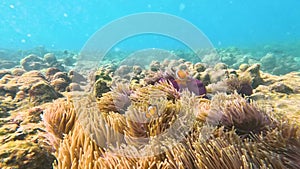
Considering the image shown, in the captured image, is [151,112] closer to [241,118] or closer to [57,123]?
[241,118]

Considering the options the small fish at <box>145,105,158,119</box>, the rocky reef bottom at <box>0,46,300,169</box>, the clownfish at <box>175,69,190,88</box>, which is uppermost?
the clownfish at <box>175,69,190,88</box>

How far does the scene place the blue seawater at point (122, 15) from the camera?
12275 cm

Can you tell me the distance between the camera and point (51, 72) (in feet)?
25.7

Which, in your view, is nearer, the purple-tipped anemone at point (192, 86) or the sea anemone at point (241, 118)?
the sea anemone at point (241, 118)

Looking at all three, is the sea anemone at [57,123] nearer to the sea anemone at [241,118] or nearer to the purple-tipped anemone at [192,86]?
the sea anemone at [241,118]

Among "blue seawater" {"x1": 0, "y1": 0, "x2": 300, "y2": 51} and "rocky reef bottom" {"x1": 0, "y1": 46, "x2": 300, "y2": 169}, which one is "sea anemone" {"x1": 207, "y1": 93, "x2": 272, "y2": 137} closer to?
"rocky reef bottom" {"x1": 0, "y1": 46, "x2": 300, "y2": 169}

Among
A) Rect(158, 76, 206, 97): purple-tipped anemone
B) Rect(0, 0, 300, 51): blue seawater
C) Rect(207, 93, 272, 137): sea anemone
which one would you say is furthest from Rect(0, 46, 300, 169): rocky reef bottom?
Rect(0, 0, 300, 51): blue seawater

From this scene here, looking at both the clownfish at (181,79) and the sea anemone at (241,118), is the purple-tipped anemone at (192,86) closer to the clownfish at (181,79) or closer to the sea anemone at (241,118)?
the clownfish at (181,79)

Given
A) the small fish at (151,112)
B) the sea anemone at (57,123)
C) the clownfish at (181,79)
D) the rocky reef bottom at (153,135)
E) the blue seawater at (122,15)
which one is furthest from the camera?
the blue seawater at (122,15)

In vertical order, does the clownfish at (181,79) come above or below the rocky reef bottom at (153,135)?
above

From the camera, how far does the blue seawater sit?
122750mm

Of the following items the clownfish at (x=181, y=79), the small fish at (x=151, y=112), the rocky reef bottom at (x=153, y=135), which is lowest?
the rocky reef bottom at (x=153, y=135)

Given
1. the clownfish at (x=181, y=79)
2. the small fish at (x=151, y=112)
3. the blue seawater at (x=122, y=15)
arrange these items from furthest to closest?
the blue seawater at (x=122, y=15), the clownfish at (x=181, y=79), the small fish at (x=151, y=112)

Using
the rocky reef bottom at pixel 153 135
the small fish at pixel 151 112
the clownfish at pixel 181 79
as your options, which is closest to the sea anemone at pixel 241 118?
the rocky reef bottom at pixel 153 135
